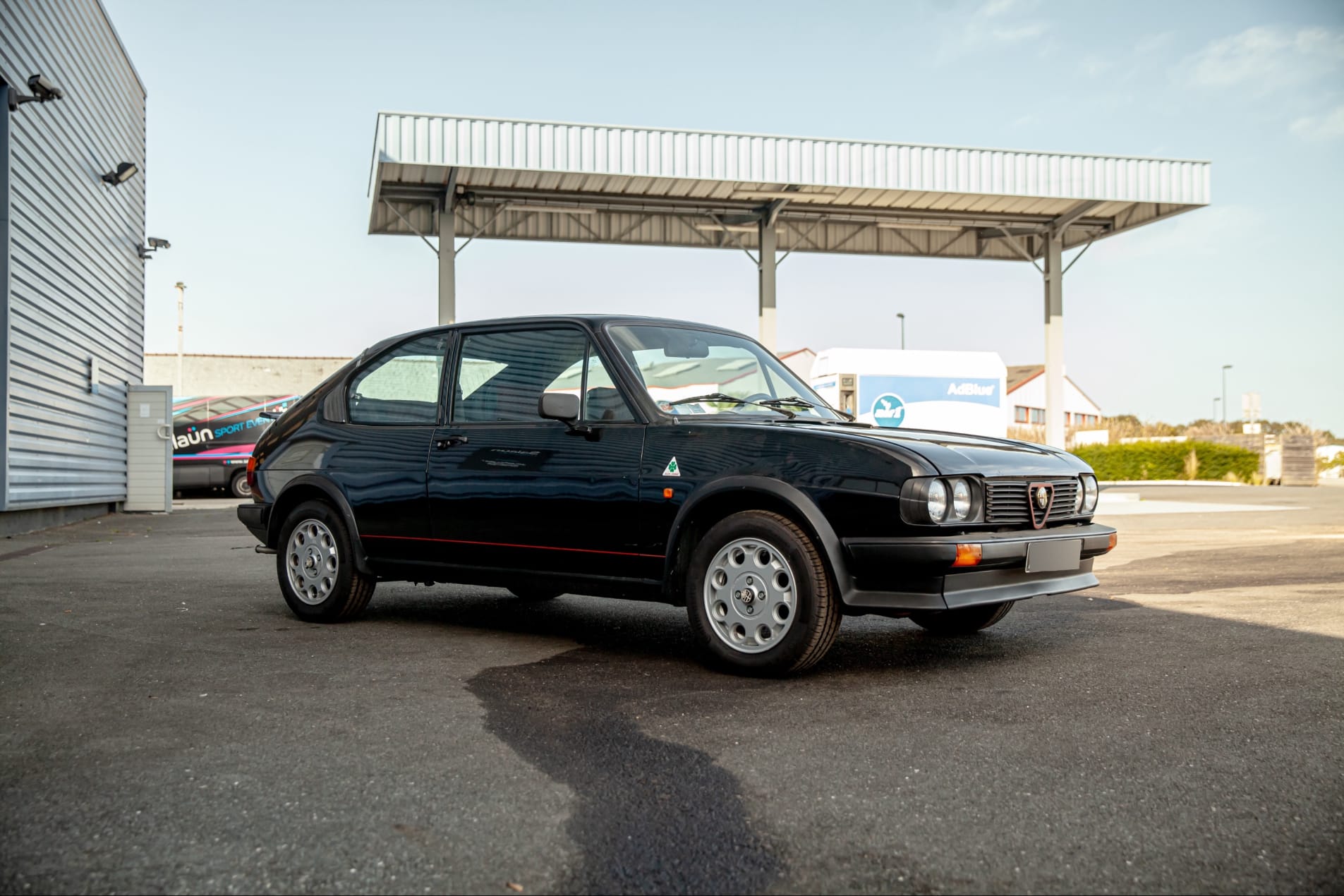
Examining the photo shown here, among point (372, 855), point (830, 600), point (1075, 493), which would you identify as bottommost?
point (372, 855)

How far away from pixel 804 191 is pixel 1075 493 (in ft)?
52.2

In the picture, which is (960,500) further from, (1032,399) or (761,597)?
(1032,399)

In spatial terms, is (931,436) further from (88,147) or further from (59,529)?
(88,147)

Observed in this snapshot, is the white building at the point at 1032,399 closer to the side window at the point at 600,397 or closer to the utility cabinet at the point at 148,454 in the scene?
the utility cabinet at the point at 148,454

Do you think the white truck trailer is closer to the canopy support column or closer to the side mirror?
the canopy support column

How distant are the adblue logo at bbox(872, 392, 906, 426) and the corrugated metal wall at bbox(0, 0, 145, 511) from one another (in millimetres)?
13077

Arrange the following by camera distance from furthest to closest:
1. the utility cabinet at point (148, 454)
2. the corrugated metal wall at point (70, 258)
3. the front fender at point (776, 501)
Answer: the utility cabinet at point (148, 454)
the corrugated metal wall at point (70, 258)
the front fender at point (776, 501)

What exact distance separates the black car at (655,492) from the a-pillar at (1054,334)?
1869 centimetres

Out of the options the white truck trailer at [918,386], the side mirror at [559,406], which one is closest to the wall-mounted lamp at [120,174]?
the white truck trailer at [918,386]

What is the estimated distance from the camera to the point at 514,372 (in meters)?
6.12

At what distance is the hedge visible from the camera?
36.9 metres

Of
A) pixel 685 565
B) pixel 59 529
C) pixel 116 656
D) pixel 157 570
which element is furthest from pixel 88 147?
pixel 685 565

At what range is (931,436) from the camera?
5.30 metres

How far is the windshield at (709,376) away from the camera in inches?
222
